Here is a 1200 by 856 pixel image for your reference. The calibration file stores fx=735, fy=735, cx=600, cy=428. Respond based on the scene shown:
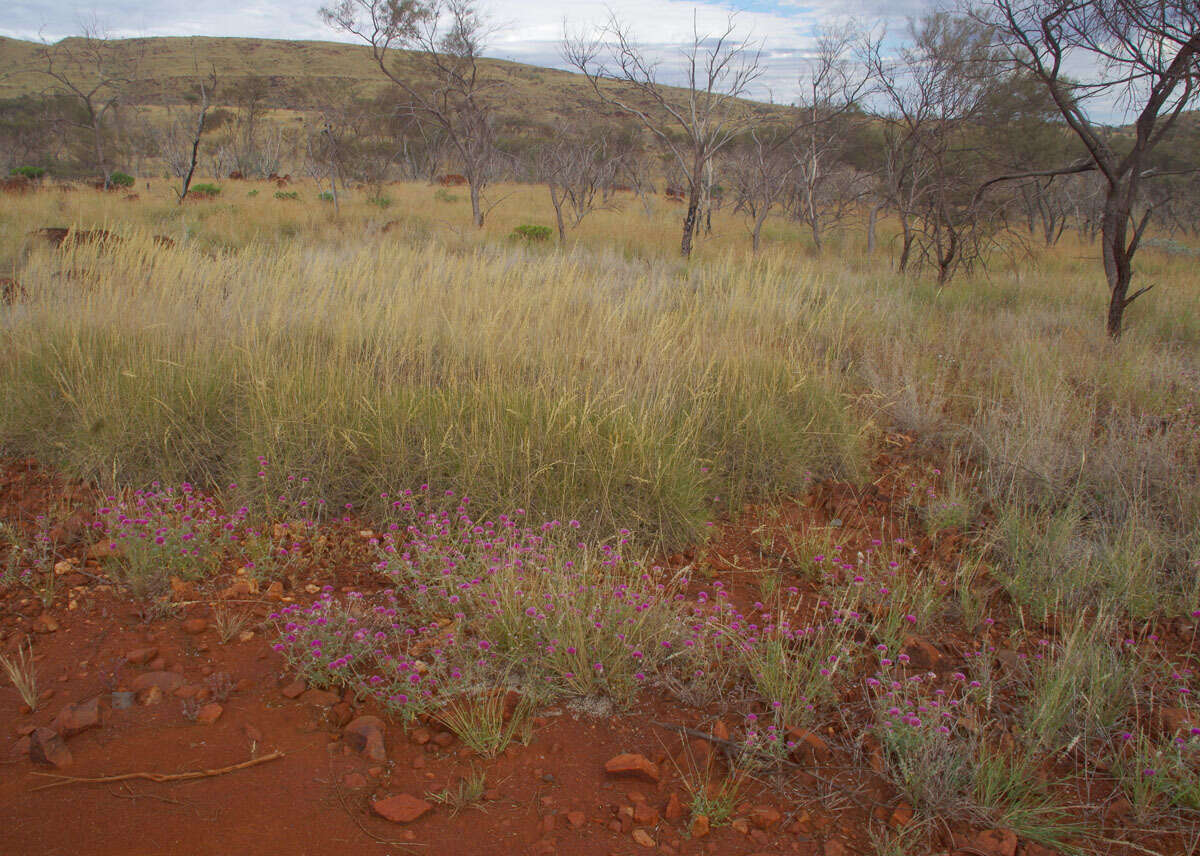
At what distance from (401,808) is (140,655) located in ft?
3.57

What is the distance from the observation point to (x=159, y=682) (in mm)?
2176

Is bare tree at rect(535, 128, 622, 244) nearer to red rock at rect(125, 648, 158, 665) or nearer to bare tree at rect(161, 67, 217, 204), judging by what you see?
bare tree at rect(161, 67, 217, 204)

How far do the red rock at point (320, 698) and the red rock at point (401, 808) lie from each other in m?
0.43

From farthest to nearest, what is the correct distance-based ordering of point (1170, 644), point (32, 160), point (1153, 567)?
point (32, 160)
point (1153, 567)
point (1170, 644)

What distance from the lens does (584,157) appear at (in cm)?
1616

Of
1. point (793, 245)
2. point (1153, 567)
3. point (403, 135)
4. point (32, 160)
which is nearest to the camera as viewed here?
point (1153, 567)

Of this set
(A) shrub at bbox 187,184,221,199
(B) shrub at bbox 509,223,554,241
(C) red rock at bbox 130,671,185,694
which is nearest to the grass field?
(C) red rock at bbox 130,671,185,694

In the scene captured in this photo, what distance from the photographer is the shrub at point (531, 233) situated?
1330 cm

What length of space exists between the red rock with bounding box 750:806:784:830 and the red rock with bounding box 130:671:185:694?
168 cm

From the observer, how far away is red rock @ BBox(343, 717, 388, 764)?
6.47ft

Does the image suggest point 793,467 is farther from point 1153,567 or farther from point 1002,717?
point 1002,717

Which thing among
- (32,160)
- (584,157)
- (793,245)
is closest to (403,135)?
(32,160)

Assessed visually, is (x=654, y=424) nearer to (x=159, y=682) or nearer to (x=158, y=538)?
(x=158, y=538)

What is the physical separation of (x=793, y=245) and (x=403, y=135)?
18.9 meters
